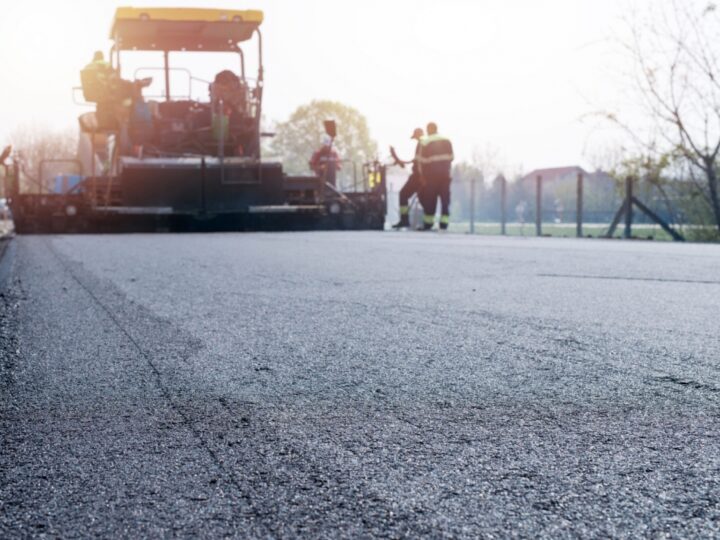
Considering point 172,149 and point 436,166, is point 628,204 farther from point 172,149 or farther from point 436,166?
point 172,149

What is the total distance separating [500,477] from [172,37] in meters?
13.5

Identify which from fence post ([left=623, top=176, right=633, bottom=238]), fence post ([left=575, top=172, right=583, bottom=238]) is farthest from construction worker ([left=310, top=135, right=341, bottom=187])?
fence post ([left=623, top=176, right=633, bottom=238])

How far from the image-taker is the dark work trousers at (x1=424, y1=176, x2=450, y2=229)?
52.5ft

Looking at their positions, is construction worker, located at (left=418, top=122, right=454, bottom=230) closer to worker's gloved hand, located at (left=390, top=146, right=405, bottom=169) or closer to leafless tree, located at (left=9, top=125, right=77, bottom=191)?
worker's gloved hand, located at (left=390, top=146, right=405, bottom=169)

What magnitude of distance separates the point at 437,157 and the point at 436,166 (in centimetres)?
16

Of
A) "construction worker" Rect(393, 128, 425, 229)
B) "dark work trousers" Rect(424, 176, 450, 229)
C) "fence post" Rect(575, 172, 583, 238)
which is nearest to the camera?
"fence post" Rect(575, 172, 583, 238)

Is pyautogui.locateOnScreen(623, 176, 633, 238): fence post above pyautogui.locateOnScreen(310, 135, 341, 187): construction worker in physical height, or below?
below

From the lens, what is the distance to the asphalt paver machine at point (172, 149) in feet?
46.3

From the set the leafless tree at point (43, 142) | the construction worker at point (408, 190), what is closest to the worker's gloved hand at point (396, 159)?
the construction worker at point (408, 190)

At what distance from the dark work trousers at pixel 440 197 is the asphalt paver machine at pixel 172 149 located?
2.60 m

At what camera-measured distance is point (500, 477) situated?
1.72 m

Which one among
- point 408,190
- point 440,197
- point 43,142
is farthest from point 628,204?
point 43,142

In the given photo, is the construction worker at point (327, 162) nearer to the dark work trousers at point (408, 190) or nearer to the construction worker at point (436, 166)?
the dark work trousers at point (408, 190)

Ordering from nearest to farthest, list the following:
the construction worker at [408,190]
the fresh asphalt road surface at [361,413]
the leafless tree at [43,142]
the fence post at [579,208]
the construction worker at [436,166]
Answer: the fresh asphalt road surface at [361,413]
the fence post at [579,208]
the construction worker at [436,166]
the construction worker at [408,190]
the leafless tree at [43,142]
